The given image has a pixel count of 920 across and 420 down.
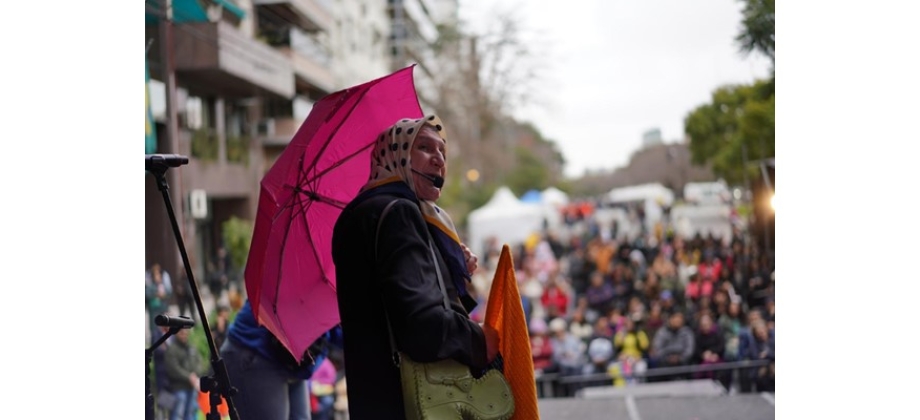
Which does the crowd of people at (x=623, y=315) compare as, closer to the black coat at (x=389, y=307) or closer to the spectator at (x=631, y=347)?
the spectator at (x=631, y=347)

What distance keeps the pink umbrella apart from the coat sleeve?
0.71 metres

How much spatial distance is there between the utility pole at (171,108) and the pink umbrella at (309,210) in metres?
1.49

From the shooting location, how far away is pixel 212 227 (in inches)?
261

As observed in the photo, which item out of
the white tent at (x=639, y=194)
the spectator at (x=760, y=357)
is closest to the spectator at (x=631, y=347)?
the spectator at (x=760, y=357)

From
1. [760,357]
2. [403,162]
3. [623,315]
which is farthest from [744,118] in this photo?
[623,315]

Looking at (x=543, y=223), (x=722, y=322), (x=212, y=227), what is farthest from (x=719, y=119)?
(x=543, y=223)

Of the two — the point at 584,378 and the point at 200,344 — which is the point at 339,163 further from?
the point at 584,378

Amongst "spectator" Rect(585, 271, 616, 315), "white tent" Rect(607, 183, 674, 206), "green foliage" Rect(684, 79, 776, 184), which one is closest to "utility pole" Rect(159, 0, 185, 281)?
"green foliage" Rect(684, 79, 776, 184)

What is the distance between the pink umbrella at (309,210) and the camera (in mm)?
2959

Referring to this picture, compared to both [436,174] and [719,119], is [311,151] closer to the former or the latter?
[436,174]

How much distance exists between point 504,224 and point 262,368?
17881 mm

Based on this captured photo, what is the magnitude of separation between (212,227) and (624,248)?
419 inches

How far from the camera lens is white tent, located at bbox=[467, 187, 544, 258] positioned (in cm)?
2116

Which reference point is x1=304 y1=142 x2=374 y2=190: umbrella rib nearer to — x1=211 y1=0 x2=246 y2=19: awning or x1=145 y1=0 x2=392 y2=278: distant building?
x1=145 y1=0 x2=392 y2=278: distant building
